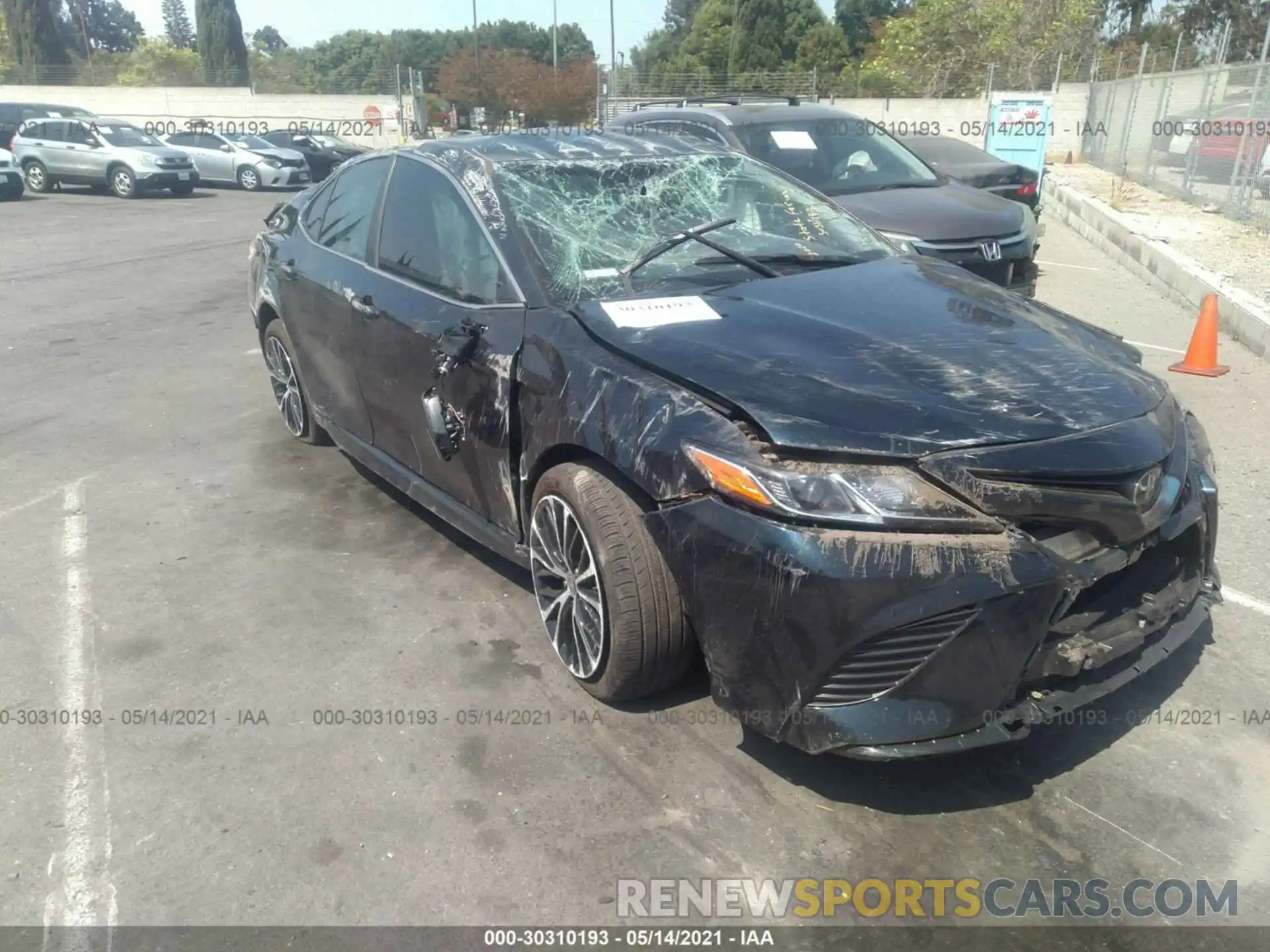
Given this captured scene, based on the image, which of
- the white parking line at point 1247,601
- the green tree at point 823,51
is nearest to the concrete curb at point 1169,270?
the white parking line at point 1247,601

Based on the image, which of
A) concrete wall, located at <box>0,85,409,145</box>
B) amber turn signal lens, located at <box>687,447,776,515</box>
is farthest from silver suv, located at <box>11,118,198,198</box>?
amber turn signal lens, located at <box>687,447,776,515</box>

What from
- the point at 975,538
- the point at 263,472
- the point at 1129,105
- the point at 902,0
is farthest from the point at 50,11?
the point at 975,538

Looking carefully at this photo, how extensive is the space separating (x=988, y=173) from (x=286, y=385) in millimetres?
9019

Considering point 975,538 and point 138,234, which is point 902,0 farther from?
point 975,538

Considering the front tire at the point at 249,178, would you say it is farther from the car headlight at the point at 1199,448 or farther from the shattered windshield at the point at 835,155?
the car headlight at the point at 1199,448

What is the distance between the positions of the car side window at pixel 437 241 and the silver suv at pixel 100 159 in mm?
20107

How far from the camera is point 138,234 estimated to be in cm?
1555

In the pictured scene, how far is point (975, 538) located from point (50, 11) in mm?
75281

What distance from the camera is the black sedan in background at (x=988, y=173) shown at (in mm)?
11414

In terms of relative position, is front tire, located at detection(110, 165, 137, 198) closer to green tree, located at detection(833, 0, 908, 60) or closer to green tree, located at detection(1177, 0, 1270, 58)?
green tree, located at detection(1177, 0, 1270, 58)

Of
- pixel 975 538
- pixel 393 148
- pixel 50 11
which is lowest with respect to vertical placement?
pixel 975 538

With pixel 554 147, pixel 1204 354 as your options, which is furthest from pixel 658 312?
pixel 1204 354

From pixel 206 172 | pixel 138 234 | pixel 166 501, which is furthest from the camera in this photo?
pixel 206 172

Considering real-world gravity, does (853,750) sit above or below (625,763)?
above
